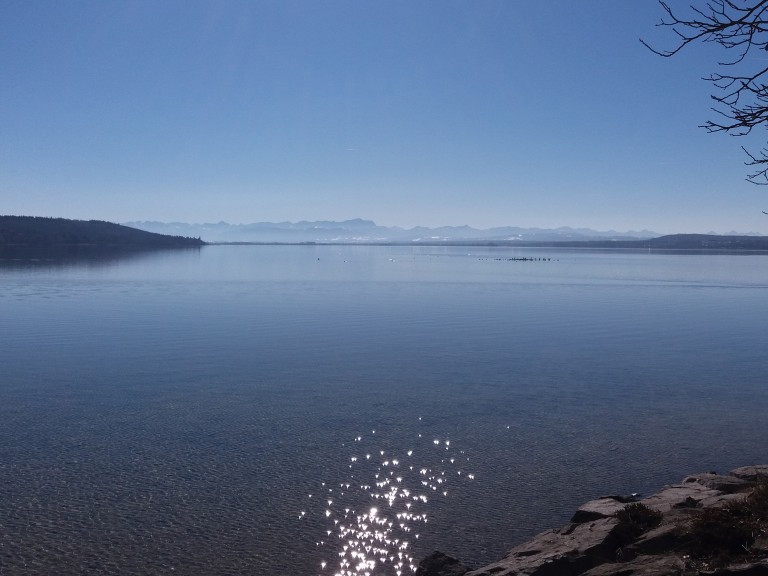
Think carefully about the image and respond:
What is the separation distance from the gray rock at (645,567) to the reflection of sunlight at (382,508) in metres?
1.98

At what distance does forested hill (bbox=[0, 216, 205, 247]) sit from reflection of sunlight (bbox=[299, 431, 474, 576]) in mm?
123331

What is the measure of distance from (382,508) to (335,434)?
276 cm

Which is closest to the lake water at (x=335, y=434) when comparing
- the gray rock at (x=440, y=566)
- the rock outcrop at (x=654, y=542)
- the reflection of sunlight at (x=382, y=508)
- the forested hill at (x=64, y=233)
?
the reflection of sunlight at (x=382, y=508)

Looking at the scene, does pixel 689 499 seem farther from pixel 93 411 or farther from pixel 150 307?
pixel 150 307

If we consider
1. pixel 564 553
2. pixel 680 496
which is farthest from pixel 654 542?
pixel 680 496

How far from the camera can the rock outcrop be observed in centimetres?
518

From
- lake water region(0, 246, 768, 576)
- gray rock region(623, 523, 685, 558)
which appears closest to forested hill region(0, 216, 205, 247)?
lake water region(0, 246, 768, 576)

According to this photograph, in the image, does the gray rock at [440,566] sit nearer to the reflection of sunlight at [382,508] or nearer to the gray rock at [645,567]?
the reflection of sunlight at [382,508]

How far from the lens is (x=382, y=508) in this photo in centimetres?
810

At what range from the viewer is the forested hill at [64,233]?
121 m

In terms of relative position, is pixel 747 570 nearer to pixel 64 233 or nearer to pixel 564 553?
pixel 564 553

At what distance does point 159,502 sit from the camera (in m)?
8.14

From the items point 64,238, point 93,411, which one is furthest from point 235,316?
point 64,238

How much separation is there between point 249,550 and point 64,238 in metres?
135
